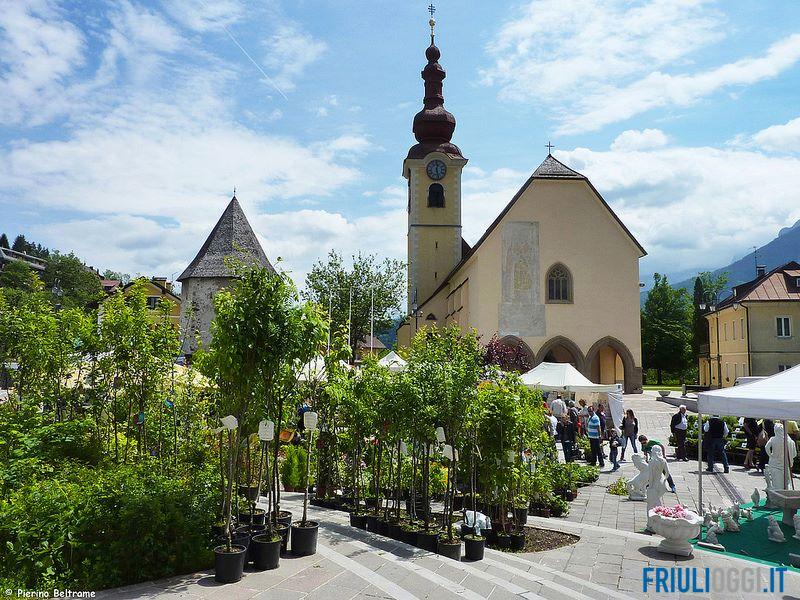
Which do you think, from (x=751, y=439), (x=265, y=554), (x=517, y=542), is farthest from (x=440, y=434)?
(x=751, y=439)

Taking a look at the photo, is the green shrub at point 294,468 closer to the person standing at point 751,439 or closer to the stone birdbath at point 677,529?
the stone birdbath at point 677,529

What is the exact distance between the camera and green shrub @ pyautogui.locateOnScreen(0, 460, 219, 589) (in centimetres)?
603

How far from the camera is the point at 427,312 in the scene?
49.7 m

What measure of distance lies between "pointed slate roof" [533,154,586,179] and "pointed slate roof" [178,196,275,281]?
18.8 m

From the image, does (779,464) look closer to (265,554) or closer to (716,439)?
(716,439)

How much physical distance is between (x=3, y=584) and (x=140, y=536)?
1293 mm

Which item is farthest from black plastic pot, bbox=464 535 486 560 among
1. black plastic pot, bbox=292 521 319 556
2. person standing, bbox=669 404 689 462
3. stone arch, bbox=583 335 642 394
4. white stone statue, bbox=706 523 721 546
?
stone arch, bbox=583 335 642 394

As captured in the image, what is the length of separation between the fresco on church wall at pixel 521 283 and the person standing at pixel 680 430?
2056 centimetres

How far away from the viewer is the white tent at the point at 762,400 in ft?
31.3

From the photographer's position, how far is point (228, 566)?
6434 millimetres

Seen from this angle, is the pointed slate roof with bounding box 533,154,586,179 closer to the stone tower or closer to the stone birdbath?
the stone tower

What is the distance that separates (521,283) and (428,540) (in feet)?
106

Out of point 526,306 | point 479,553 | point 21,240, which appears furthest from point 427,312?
point 21,240

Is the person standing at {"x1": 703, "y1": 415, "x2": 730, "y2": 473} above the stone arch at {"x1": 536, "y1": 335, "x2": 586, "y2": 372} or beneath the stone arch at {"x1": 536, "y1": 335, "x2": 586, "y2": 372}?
beneath
